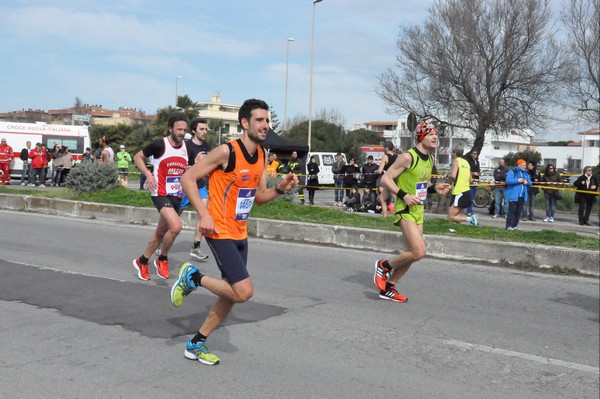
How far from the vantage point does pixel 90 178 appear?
18.0m

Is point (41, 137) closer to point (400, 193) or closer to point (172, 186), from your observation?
point (172, 186)

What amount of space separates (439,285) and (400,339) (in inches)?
106

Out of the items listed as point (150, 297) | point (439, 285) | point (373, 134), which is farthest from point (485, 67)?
point (373, 134)

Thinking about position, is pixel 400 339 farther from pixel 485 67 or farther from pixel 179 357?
pixel 485 67

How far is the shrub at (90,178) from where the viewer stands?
18.0 metres

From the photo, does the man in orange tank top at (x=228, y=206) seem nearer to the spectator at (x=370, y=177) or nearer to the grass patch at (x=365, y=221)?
the grass patch at (x=365, y=221)

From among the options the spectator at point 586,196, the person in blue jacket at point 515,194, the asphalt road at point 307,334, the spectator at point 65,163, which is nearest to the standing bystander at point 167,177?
the asphalt road at point 307,334

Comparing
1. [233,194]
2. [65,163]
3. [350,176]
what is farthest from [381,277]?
[65,163]

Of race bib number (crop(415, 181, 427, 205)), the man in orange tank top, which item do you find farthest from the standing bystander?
the man in orange tank top

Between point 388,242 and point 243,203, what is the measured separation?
21.2 ft

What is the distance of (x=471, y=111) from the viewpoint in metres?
30.8

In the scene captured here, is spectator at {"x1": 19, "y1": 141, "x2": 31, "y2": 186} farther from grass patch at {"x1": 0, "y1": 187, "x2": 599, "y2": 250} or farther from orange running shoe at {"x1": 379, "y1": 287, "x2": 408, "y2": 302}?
orange running shoe at {"x1": 379, "y1": 287, "x2": 408, "y2": 302}

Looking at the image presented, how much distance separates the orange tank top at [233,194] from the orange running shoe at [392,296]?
123 inches

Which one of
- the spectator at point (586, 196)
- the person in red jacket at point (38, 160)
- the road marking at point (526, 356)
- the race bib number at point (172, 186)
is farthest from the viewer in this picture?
the person in red jacket at point (38, 160)
